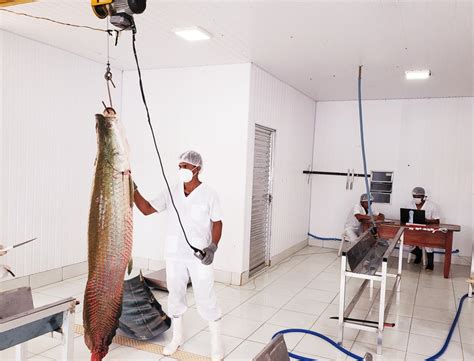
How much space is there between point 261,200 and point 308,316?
6.63 feet

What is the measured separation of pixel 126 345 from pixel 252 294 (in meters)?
1.82

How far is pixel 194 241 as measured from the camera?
3.05 meters

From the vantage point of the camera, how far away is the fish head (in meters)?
1.09

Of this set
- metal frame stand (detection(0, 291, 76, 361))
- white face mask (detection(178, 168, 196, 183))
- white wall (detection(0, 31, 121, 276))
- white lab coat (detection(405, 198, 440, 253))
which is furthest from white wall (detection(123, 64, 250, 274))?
white lab coat (detection(405, 198, 440, 253))

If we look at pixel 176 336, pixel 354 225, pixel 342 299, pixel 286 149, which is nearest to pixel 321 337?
pixel 342 299

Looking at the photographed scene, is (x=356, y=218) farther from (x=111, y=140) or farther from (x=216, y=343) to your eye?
(x=111, y=140)

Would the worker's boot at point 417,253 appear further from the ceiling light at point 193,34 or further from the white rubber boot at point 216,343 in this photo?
the ceiling light at point 193,34

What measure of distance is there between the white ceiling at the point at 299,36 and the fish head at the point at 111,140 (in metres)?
2.42

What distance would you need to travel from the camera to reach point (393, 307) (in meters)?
4.54

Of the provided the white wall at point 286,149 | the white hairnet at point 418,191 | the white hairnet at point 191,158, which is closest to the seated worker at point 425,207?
the white hairnet at point 418,191

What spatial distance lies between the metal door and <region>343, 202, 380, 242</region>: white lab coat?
1639 millimetres

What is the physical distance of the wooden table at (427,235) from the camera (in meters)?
5.86

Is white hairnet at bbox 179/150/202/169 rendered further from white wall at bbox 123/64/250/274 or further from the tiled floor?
white wall at bbox 123/64/250/274

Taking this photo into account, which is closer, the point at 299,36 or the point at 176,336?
the point at 176,336
